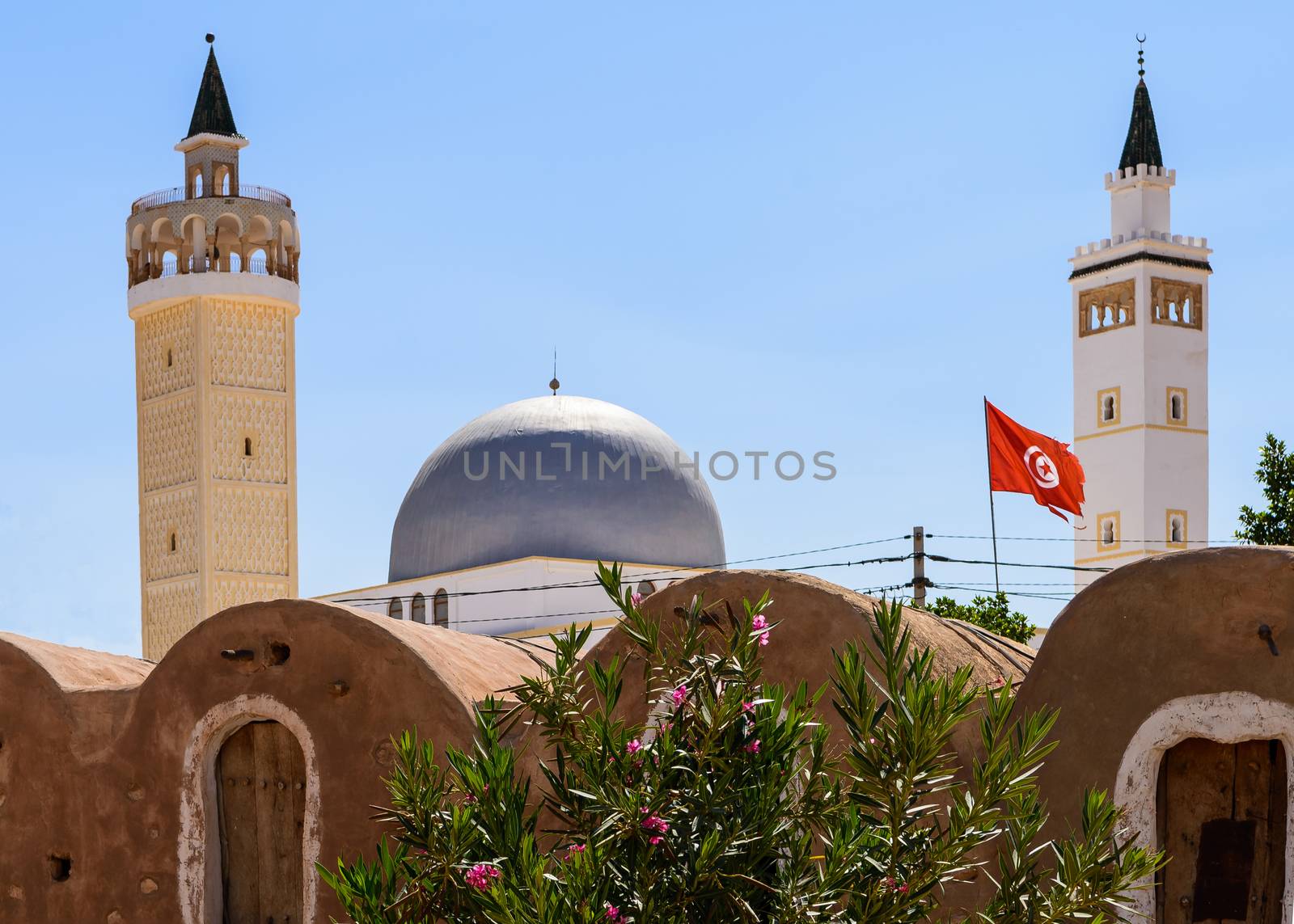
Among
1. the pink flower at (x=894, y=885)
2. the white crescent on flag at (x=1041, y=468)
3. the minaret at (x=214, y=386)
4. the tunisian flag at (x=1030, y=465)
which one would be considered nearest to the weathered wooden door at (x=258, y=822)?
the pink flower at (x=894, y=885)

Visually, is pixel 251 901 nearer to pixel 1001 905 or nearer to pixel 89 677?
pixel 89 677

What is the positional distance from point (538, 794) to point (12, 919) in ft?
13.9

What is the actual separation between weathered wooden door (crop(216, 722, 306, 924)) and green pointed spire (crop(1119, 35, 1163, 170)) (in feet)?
130

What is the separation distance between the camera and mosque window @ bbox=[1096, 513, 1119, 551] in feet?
159

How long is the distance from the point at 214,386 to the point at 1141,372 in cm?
2170

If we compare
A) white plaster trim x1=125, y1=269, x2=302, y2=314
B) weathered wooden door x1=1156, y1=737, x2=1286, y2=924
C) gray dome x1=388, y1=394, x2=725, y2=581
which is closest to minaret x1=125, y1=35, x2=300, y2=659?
white plaster trim x1=125, y1=269, x2=302, y2=314

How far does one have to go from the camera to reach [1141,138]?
4912cm

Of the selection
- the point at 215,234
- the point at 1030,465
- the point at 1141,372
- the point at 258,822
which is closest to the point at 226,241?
the point at 215,234

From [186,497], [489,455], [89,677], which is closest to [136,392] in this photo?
[186,497]

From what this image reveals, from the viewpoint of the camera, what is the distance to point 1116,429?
49000 mm

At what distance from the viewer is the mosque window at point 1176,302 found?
48.7 meters

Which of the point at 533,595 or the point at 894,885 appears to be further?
the point at 533,595

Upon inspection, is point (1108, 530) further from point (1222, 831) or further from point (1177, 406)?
point (1222, 831)

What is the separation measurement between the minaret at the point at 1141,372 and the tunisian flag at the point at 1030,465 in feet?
51.0
